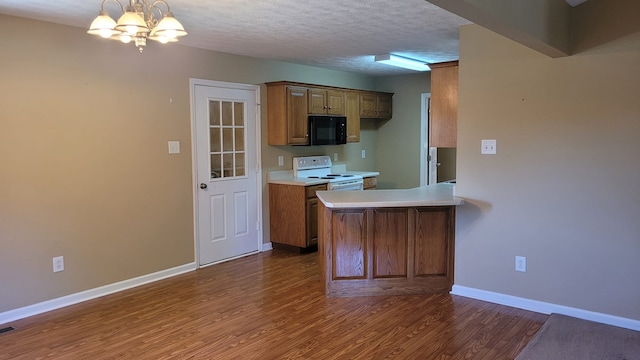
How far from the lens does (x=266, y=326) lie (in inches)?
132

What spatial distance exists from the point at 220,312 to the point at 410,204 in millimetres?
1741

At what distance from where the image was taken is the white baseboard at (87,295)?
3498 mm

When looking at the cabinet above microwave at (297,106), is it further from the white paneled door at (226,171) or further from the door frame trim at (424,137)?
the door frame trim at (424,137)

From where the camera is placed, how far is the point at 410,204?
3691 millimetres

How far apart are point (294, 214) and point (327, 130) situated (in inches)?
49.4

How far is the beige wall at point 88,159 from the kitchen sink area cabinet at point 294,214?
112 cm

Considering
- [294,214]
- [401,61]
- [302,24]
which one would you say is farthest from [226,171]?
[401,61]

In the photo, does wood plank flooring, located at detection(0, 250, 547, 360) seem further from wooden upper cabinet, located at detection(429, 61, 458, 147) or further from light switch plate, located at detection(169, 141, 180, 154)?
wooden upper cabinet, located at detection(429, 61, 458, 147)

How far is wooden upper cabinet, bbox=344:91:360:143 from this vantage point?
6.22 metres

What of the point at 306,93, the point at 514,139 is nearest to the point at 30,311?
the point at 306,93

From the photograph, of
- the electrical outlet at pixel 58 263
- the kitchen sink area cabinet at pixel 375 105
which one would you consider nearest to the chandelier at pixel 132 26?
the electrical outlet at pixel 58 263

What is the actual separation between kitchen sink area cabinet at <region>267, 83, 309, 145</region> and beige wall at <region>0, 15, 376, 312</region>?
0.76m

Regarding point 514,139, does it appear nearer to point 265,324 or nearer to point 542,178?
point 542,178

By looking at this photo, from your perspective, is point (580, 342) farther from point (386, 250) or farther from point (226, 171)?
point (226, 171)
